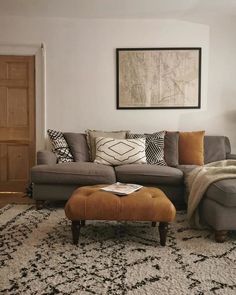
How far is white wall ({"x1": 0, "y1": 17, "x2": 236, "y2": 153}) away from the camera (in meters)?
4.31

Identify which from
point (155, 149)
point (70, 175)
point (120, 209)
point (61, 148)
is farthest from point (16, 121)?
point (120, 209)

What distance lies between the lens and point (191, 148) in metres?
3.93

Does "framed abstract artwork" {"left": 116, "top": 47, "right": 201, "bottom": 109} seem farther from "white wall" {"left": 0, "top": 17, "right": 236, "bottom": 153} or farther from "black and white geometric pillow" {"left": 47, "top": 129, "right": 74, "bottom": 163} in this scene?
"black and white geometric pillow" {"left": 47, "top": 129, "right": 74, "bottom": 163}

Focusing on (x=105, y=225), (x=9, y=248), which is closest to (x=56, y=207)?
(x=105, y=225)

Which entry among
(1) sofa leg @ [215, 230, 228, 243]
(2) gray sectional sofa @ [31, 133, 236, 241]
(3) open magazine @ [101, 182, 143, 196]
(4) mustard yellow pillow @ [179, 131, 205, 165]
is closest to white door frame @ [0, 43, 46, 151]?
(2) gray sectional sofa @ [31, 133, 236, 241]

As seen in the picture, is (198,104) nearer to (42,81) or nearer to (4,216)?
(42,81)

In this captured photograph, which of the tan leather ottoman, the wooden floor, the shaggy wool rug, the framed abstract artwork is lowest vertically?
the wooden floor

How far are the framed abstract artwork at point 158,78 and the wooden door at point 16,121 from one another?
50.1 inches

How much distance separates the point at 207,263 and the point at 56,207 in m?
1.90

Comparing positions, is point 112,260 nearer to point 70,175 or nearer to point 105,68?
point 70,175

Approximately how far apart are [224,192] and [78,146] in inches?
80.9

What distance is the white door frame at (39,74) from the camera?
430 cm

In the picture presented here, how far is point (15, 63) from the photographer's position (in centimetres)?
434

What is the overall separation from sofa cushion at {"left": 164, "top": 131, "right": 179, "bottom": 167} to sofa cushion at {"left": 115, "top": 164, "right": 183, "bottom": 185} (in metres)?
0.48
